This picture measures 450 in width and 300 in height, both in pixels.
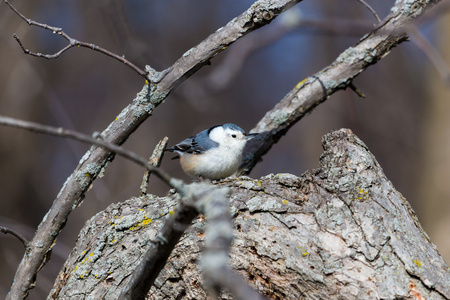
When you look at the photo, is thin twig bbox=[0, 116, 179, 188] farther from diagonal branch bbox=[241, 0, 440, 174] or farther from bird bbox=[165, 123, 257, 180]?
bird bbox=[165, 123, 257, 180]

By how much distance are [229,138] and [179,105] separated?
419cm

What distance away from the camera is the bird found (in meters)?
3.11

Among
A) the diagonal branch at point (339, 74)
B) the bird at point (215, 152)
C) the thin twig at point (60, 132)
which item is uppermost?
the diagonal branch at point (339, 74)

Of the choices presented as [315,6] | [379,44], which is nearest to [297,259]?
[379,44]

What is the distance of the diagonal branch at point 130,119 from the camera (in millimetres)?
2170

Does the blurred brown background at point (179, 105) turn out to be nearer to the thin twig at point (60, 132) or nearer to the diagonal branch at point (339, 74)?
the diagonal branch at point (339, 74)

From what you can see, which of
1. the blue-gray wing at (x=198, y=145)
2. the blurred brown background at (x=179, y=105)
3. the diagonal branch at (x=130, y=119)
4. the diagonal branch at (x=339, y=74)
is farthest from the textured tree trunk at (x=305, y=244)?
the blurred brown background at (x=179, y=105)

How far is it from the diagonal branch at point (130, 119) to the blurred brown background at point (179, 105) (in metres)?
1.26

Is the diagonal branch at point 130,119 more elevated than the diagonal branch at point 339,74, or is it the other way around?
the diagonal branch at point 339,74

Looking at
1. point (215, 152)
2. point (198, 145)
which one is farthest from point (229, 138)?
point (198, 145)

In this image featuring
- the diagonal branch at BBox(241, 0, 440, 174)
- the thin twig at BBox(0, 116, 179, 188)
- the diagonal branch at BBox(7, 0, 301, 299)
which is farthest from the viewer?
the diagonal branch at BBox(241, 0, 440, 174)

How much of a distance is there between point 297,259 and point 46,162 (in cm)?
517

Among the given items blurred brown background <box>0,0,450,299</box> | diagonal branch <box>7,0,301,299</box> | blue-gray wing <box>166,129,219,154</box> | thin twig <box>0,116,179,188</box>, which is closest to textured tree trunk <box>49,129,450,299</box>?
diagonal branch <box>7,0,301,299</box>

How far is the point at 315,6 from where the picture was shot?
693cm
